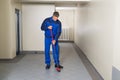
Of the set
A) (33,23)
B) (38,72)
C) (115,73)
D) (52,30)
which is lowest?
(38,72)

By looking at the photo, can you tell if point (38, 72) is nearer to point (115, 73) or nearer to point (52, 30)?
point (52, 30)

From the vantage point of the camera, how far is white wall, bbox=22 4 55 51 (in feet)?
22.2

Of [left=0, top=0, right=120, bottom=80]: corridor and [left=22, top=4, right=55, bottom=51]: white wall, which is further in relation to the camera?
[left=22, top=4, right=55, bottom=51]: white wall

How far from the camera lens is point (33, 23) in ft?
22.4

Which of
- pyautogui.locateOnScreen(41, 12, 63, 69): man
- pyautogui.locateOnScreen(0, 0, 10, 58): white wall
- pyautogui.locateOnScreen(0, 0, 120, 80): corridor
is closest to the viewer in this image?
pyautogui.locateOnScreen(0, 0, 120, 80): corridor

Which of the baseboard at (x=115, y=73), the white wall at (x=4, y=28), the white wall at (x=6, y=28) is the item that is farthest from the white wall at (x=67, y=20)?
the baseboard at (x=115, y=73)

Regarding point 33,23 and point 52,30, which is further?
point 33,23

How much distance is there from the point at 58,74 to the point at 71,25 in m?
7.41

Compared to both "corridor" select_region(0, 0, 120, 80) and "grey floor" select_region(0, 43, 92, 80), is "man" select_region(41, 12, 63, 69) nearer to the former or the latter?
"grey floor" select_region(0, 43, 92, 80)

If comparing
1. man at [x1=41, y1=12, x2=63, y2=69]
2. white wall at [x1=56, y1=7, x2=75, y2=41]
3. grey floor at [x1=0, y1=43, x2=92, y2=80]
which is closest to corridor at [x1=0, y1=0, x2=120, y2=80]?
grey floor at [x1=0, y1=43, x2=92, y2=80]

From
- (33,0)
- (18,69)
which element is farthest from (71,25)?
(18,69)

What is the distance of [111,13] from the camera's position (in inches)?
122

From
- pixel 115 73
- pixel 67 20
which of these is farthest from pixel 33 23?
pixel 67 20

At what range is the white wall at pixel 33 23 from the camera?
6.76 m
